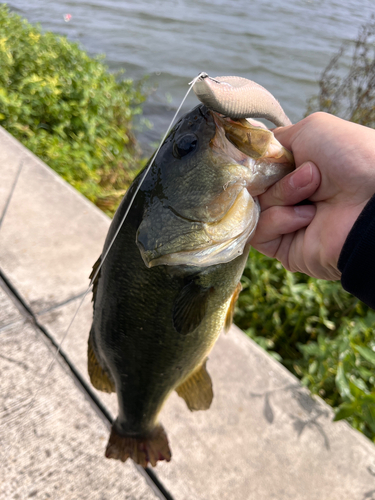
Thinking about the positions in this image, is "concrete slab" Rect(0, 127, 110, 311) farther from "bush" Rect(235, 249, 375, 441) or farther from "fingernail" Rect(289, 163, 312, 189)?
"fingernail" Rect(289, 163, 312, 189)

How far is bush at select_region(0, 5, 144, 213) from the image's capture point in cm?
438

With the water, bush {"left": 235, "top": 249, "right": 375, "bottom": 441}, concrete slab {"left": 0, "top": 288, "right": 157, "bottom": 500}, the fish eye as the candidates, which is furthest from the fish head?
the water

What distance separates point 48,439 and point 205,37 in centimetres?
930

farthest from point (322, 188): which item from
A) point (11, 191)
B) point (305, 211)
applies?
point (11, 191)

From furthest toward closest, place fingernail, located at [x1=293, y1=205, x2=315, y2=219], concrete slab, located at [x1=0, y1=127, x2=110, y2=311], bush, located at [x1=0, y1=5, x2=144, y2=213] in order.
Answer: bush, located at [x1=0, y1=5, x2=144, y2=213], concrete slab, located at [x1=0, y1=127, x2=110, y2=311], fingernail, located at [x1=293, y1=205, x2=315, y2=219]

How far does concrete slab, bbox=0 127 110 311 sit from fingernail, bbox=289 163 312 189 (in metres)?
1.91

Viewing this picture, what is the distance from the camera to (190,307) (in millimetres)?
1310

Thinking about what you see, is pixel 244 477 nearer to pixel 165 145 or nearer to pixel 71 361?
pixel 71 361

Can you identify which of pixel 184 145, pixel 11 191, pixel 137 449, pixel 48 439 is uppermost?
pixel 184 145

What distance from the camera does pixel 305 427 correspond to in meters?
2.22

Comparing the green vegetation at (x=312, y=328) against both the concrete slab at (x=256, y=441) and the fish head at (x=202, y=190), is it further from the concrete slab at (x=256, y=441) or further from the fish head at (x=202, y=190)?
the fish head at (x=202, y=190)

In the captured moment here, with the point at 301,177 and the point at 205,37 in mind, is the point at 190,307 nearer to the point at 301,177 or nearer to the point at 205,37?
the point at 301,177

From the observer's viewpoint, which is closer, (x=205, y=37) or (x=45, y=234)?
(x=45, y=234)

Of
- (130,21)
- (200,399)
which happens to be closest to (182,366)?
(200,399)
